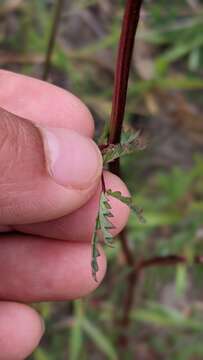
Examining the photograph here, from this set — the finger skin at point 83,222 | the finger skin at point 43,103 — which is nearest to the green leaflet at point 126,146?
the finger skin at point 83,222

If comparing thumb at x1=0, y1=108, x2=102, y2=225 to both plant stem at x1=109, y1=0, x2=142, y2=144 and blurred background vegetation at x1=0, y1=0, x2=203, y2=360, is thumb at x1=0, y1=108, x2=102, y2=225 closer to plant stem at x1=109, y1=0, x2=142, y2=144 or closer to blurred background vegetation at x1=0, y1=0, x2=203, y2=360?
plant stem at x1=109, y1=0, x2=142, y2=144

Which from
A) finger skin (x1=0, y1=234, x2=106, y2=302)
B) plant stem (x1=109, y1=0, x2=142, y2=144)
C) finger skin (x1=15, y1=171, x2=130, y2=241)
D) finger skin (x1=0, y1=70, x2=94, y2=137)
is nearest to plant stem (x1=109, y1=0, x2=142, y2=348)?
plant stem (x1=109, y1=0, x2=142, y2=144)

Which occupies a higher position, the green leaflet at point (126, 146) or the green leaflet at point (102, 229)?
the green leaflet at point (126, 146)

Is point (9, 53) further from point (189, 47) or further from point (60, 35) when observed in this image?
point (189, 47)

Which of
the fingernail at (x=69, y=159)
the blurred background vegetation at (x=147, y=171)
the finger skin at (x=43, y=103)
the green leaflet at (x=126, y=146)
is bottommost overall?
the blurred background vegetation at (x=147, y=171)

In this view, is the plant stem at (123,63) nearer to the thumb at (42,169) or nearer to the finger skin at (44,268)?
the thumb at (42,169)

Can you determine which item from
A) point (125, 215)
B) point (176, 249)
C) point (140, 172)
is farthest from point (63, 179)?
point (140, 172)

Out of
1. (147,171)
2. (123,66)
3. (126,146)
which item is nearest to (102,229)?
(126,146)
